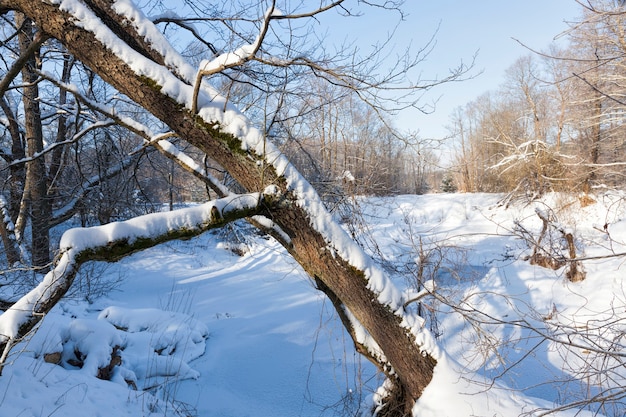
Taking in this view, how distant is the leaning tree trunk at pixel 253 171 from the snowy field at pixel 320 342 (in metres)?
0.35

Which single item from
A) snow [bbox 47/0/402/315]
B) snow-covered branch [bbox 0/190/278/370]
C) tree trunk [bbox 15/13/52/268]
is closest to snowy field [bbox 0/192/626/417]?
snow-covered branch [bbox 0/190/278/370]

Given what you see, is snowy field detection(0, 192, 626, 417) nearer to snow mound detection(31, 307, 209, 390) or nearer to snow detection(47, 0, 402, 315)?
snow mound detection(31, 307, 209, 390)

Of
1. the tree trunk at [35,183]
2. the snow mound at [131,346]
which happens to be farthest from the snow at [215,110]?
the tree trunk at [35,183]

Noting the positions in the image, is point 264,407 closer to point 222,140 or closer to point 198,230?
point 198,230

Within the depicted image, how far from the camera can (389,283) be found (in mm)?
2861

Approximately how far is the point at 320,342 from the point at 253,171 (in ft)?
17.4

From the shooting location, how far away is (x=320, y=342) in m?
7.15

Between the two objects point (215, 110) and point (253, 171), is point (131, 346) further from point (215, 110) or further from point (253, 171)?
point (215, 110)

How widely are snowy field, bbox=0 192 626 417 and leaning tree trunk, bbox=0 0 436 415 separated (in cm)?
35

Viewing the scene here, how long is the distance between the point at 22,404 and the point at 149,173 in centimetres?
486

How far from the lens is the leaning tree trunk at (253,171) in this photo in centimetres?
244

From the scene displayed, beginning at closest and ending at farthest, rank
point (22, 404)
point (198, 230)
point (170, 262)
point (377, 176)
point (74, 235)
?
point (74, 235), point (198, 230), point (22, 404), point (377, 176), point (170, 262)

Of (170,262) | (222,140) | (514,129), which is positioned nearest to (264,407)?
(222,140)

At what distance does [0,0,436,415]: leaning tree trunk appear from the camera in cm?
244
